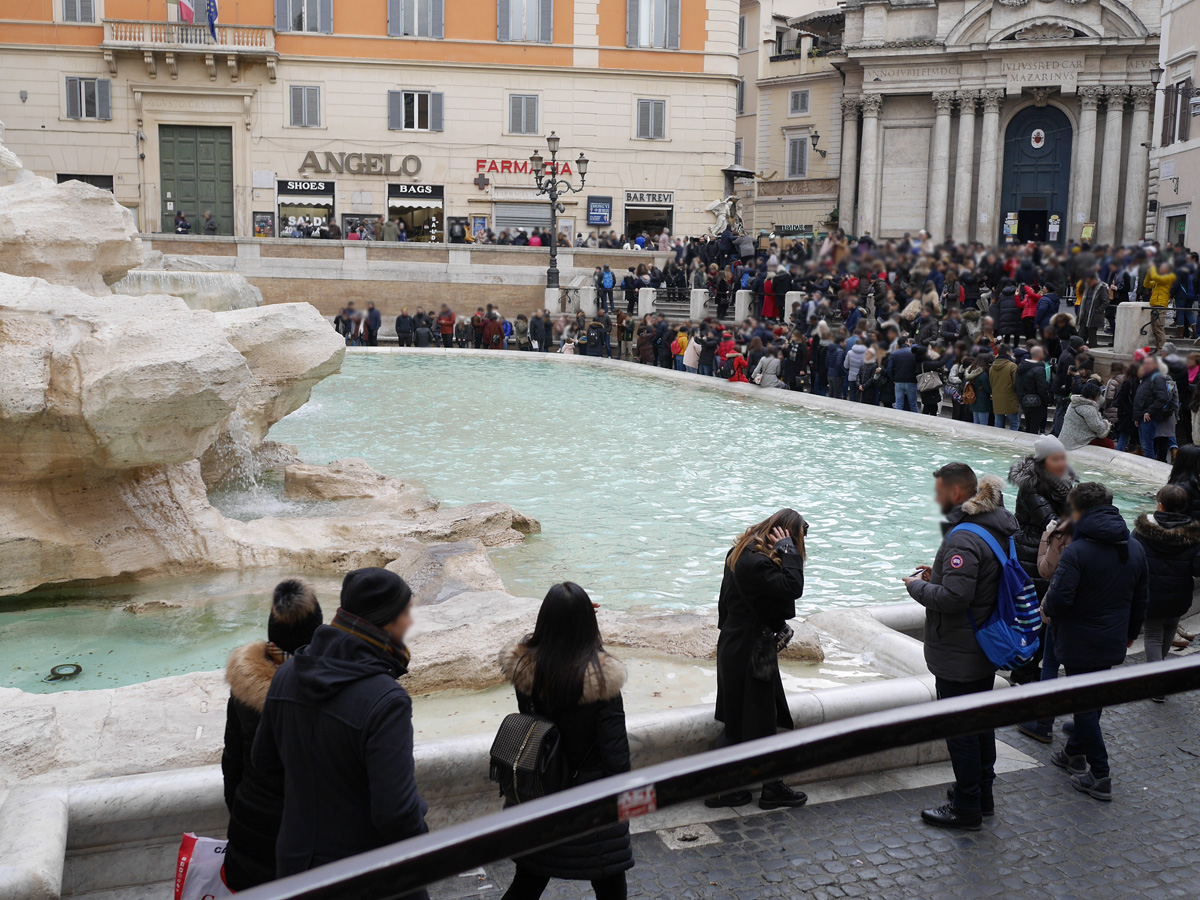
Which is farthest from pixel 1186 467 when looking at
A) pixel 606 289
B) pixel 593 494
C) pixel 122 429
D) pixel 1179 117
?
pixel 606 289

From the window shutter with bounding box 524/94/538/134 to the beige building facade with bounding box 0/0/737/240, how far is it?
0.05 m

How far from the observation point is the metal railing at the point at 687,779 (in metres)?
1.48

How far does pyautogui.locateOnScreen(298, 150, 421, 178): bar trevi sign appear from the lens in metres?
35.7

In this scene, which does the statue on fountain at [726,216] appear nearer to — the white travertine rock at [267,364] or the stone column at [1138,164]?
the stone column at [1138,164]

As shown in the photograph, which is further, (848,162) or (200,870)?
(848,162)

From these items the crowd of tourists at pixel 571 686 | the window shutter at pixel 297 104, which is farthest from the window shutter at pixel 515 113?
the crowd of tourists at pixel 571 686

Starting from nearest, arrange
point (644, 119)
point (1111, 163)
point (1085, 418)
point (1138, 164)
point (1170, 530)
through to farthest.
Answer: point (1170, 530), point (1085, 418), point (1138, 164), point (1111, 163), point (644, 119)

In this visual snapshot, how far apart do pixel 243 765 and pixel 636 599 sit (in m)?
4.89

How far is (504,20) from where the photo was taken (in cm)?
3638

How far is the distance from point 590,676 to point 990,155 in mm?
36869

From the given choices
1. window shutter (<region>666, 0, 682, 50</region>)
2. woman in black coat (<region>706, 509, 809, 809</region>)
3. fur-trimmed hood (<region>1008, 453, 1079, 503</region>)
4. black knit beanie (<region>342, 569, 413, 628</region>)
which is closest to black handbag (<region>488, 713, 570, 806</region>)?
black knit beanie (<region>342, 569, 413, 628</region>)

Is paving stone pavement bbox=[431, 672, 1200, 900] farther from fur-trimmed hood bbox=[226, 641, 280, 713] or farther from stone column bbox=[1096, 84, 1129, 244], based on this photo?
stone column bbox=[1096, 84, 1129, 244]

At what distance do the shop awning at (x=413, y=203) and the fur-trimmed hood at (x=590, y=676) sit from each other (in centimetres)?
3441

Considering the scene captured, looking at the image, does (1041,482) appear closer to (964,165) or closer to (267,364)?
(267,364)
